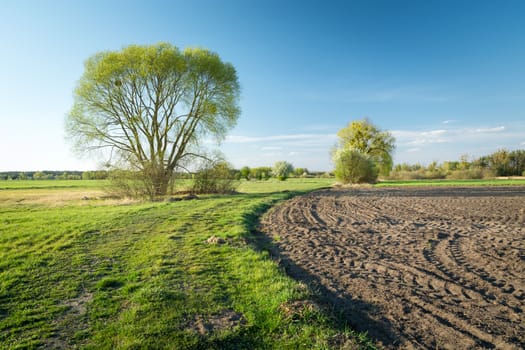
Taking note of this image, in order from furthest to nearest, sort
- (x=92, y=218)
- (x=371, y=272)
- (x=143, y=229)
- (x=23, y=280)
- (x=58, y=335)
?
(x=92, y=218), (x=143, y=229), (x=371, y=272), (x=23, y=280), (x=58, y=335)

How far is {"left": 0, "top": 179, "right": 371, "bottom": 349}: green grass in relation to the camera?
370cm

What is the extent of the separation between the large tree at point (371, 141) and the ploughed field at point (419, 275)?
4123cm

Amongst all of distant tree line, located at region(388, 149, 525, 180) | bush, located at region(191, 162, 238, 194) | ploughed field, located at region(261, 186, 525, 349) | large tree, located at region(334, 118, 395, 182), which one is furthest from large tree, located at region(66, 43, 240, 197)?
distant tree line, located at region(388, 149, 525, 180)

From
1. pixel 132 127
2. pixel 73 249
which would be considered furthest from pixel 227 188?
pixel 73 249

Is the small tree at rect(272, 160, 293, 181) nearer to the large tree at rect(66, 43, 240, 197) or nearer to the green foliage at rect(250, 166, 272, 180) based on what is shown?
the green foliage at rect(250, 166, 272, 180)

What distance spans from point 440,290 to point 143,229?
9.29 m

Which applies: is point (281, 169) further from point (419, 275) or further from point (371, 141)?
point (419, 275)

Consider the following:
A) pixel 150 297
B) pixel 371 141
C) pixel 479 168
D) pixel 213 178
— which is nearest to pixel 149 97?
pixel 213 178

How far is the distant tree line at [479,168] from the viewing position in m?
55.1

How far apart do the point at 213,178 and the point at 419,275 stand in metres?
22.8

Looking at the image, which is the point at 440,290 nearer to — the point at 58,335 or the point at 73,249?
the point at 58,335

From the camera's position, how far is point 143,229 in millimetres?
10445

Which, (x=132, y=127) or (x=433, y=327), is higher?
(x=132, y=127)

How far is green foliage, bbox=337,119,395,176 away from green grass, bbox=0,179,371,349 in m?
47.8
